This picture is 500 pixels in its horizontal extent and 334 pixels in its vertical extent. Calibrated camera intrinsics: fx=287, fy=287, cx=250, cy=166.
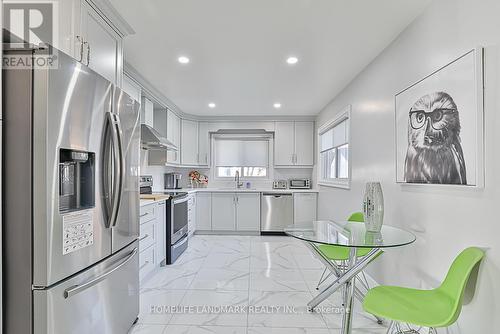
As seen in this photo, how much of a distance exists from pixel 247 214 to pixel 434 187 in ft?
13.2

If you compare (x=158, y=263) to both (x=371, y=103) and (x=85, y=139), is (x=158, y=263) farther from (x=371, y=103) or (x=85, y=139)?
(x=371, y=103)

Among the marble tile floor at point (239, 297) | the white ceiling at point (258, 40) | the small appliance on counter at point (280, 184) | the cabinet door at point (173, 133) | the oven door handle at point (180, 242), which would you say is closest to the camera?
the white ceiling at point (258, 40)

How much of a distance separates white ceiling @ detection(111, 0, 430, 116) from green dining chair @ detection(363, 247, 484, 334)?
175 cm

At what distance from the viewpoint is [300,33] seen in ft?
8.11

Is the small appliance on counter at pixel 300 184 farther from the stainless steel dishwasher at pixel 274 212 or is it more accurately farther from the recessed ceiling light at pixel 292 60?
the recessed ceiling light at pixel 292 60

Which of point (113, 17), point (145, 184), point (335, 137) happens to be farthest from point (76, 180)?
point (335, 137)

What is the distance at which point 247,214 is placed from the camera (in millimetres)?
Result: 5676

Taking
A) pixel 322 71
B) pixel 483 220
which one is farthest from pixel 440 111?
pixel 322 71

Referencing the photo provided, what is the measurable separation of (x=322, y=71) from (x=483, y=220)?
2.36m

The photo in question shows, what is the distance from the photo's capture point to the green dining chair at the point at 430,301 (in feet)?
4.70

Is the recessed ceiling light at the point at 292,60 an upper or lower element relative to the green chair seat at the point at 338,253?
upper

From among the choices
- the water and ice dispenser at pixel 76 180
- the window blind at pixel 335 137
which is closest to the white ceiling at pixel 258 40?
the window blind at pixel 335 137

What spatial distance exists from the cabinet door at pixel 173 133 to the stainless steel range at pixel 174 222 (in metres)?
0.69

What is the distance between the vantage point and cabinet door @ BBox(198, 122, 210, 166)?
612 centimetres
